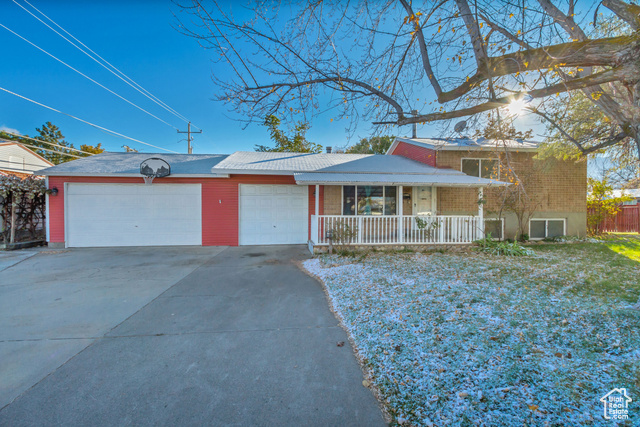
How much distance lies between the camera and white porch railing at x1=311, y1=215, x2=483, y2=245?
314 inches

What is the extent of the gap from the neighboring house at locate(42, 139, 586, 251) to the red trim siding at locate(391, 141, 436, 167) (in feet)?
1.57

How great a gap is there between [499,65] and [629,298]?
421 cm

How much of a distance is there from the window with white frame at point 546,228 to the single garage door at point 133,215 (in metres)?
13.3

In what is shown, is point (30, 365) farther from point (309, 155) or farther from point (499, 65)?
point (309, 155)

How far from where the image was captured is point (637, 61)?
2.98m

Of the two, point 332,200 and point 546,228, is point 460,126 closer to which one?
point 332,200

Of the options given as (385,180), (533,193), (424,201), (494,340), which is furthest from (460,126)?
(533,193)

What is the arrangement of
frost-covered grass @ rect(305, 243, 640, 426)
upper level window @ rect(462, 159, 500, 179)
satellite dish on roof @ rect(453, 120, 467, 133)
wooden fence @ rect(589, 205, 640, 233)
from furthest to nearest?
wooden fence @ rect(589, 205, 640, 233) → upper level window @ rect(462, 159, 500, 179) → satellite dish on roof @ rect(453, 120, 467, 133) → frost-covered grass @ rect(305, 243, 640, 426)

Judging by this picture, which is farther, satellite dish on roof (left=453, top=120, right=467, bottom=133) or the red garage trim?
the red garage trim

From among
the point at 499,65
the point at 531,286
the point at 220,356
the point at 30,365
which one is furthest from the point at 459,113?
the point at 30,365

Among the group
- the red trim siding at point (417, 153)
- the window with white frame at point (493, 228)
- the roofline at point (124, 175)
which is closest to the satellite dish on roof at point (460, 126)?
the red trim siding at point (417, 153)

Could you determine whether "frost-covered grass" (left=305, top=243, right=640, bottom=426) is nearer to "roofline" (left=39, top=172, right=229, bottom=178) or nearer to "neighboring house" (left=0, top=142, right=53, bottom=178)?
"roofline" (left=39, top=172, right=229, bottom=178)

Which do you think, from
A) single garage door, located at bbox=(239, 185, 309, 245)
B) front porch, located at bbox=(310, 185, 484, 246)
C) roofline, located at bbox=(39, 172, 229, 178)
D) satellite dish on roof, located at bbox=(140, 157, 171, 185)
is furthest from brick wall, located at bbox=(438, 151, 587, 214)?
satellite dish on roof, located at bbox=(140, 157, 171, 185)

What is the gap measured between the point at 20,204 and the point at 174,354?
11111 mm
